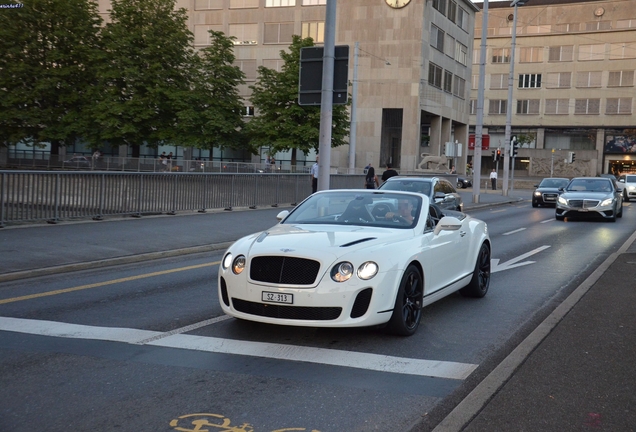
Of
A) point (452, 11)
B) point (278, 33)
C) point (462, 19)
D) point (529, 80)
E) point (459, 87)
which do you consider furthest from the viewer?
point (529, 80)

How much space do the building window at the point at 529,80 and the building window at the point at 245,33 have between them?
38655 mm

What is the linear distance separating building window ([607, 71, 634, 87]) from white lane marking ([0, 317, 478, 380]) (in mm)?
87928

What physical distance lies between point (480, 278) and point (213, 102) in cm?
4341

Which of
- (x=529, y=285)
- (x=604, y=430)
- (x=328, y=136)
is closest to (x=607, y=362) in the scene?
(x=604, y=430)

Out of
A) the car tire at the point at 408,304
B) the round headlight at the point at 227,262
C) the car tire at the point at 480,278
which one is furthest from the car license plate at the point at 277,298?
the car tire at the point at 480,278

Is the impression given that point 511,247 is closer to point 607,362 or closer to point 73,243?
point 73,243

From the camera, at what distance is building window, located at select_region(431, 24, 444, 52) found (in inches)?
2552

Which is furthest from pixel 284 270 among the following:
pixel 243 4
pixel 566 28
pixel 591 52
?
pixel 566 28

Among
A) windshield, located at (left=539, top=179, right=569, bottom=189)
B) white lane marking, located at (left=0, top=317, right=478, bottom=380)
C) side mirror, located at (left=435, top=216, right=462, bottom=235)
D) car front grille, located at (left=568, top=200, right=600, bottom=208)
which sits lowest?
white lane marking, located at (left=0, top=317, right=478, bottom=380)

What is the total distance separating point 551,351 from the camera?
6.43 metres

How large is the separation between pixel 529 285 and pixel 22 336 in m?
6.98

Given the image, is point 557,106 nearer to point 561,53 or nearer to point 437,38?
point 561,53

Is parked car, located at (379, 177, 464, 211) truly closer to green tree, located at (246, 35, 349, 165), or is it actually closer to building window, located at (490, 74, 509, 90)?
green tree, located at (246, 35, 349, 165)

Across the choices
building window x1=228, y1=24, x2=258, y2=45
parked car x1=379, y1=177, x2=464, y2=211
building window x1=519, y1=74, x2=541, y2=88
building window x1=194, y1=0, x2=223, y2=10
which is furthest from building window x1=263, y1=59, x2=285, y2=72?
parked car x1=379, y1=177, x2=464, y2=211
